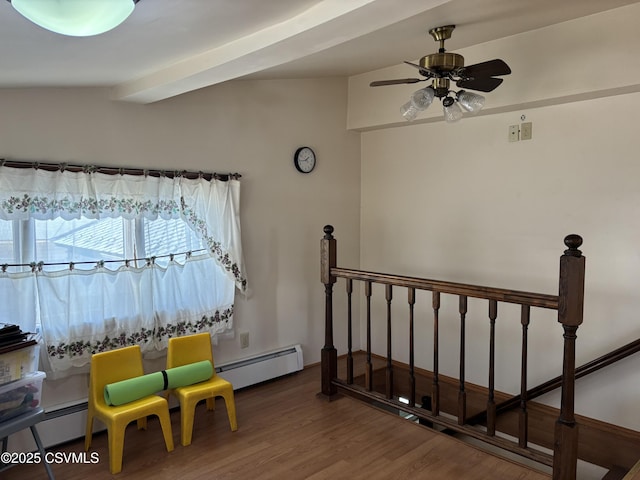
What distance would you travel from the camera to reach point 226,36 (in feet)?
6.87

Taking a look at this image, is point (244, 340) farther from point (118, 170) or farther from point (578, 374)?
point (578, 374)

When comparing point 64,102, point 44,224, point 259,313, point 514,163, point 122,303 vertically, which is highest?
point 64,102

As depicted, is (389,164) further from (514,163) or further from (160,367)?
(160,367)

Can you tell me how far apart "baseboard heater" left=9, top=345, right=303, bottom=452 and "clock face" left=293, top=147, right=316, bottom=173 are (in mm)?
1523

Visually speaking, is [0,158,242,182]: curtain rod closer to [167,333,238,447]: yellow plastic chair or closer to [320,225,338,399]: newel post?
[320,225,338,399]: newel post

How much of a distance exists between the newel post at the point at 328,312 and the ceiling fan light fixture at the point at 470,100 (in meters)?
1.24

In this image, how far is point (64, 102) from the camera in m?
2.82

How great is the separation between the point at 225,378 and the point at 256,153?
5.71 ft

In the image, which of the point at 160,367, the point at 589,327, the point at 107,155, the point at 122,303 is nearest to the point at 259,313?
the point at 160,367

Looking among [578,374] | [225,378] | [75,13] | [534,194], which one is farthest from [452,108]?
[225,378]

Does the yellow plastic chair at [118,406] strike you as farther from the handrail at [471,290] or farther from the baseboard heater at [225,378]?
the handrail at [471,290]

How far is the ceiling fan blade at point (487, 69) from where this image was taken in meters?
2.48

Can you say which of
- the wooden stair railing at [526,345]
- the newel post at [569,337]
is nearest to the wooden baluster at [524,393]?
the wooden stair railing at [526,345]

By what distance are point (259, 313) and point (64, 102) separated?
203 cm
